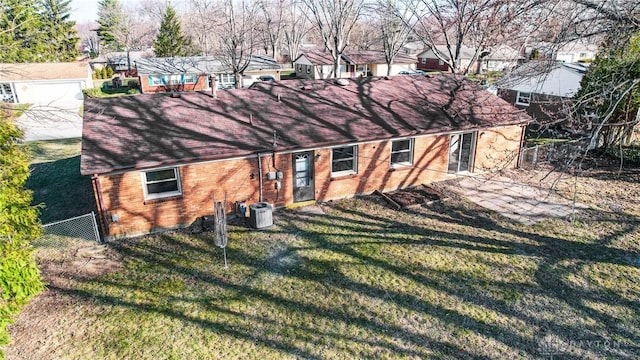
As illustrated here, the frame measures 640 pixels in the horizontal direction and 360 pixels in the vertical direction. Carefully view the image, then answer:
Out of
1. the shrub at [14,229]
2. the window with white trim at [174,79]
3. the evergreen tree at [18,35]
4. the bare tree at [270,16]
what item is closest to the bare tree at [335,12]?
the bare tree at [270,16]

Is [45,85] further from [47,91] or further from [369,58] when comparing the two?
[369,58]

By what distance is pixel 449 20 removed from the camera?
77.0ft

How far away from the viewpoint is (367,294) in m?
9.06

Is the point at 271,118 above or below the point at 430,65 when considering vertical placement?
below

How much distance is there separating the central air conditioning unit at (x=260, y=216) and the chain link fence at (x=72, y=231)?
171 inches

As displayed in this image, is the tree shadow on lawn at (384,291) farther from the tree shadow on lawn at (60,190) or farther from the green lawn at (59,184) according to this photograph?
the green lawn at (59,184)

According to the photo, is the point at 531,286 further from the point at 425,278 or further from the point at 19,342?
the point at 19,342

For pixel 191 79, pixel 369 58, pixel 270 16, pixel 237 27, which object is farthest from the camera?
pixel 369 58

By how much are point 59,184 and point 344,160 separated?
11483 mm

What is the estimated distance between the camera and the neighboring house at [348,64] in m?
49.1

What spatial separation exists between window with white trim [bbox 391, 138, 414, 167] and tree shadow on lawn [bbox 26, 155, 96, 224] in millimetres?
10832

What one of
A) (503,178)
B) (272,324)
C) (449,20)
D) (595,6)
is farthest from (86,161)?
(449,20)

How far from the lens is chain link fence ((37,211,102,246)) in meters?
11.2

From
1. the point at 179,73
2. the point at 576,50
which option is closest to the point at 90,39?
the point at 179,73
